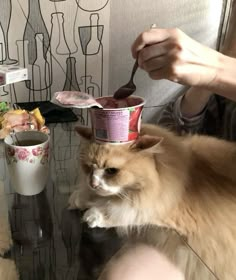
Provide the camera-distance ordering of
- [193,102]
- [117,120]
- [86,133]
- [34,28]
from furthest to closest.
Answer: [34,28] < [193,102] < [86,133] < [117,120]

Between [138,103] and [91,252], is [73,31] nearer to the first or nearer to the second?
[138,103]

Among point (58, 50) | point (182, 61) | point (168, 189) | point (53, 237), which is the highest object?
point (182, 61)

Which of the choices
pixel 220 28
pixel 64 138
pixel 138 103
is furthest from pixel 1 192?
pixel 220 28

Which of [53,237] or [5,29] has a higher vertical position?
[5,29]

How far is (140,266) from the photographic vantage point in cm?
68

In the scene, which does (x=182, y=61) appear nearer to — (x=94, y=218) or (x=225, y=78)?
(x=225, y=78)

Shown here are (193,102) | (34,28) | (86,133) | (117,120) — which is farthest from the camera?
(34,28)

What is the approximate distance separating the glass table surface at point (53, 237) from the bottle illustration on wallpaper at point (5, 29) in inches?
13.7

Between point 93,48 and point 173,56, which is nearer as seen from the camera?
point 173,56

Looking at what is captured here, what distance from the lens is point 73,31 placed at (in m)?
1.19

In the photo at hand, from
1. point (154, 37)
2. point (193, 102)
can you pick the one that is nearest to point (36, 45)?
point (193, 102)

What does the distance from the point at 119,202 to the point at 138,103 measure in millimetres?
189

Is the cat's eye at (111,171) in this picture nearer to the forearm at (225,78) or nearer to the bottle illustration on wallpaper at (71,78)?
the forearm at (225,78)

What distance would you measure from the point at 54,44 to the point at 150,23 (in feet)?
0.99
